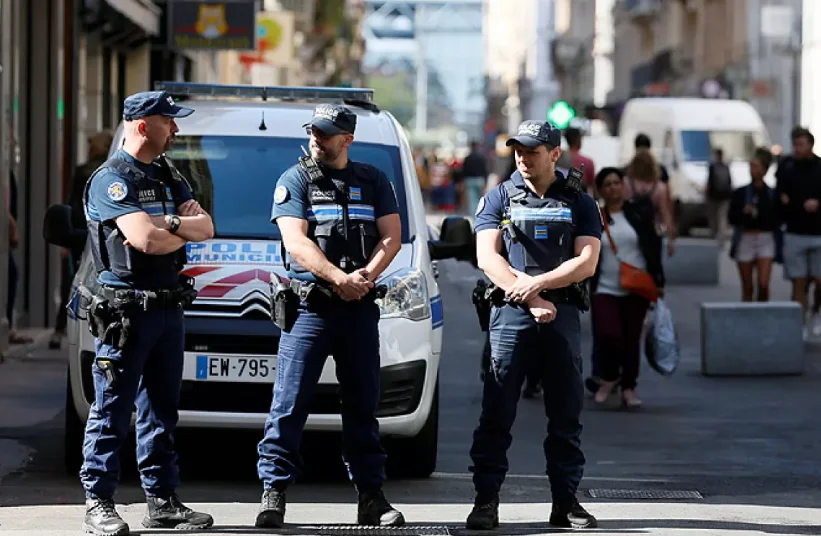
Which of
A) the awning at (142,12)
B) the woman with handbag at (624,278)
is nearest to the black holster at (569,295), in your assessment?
the woman with handbag at (624,278)

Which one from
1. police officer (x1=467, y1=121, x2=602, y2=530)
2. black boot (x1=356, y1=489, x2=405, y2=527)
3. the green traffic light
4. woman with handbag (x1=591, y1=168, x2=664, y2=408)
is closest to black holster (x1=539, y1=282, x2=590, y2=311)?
police officer (x1=467, y1=121, x2=602, y2=530)

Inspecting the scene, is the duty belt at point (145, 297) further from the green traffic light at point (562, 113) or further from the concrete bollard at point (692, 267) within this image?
the green traffic light at point (562, 113)

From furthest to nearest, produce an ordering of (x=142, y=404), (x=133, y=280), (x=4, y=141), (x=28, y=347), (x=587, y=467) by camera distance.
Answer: (x=28, y=347) < (x=4, y=141) < (x=587, y=467) < (x=142, y=404) < (x=133, y=280)

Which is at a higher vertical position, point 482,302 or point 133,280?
point 133,280

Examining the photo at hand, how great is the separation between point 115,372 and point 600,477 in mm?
3354

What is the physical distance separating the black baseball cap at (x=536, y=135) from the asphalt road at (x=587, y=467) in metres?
1.62

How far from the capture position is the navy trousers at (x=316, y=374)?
25.3ft

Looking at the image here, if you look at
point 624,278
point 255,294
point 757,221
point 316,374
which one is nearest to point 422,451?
point 255,294

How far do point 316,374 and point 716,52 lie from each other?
47427 mm

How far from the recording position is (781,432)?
11648 mm

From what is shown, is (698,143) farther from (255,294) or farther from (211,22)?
(255,294)

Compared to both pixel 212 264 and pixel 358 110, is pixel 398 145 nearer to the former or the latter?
pixel 358 110

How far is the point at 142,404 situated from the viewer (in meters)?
7.72

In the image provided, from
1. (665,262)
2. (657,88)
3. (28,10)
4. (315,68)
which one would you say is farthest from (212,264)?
(315,68)
